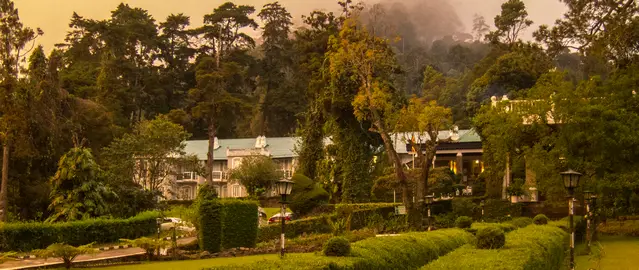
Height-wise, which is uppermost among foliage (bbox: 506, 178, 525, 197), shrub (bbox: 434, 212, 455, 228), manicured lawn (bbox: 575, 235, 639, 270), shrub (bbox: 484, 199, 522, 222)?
foliage (bbox: 506, 178, 525, 197)

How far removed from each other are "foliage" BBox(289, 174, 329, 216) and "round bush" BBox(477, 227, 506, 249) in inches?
966

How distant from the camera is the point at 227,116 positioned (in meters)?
62.8

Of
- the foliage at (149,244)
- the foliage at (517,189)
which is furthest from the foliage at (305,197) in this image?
the foliage at (149,244)

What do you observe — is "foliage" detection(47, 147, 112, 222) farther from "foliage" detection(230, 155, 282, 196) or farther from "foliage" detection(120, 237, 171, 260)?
"foliage" detection(230, 155, 282, 196)

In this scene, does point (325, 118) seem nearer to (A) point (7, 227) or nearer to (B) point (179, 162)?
(B) point (179, 162)

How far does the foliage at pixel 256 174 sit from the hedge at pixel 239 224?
92.1 ft

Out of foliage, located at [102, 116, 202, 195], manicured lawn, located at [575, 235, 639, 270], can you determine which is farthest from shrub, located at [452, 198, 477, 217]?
foliage, located at [102, 116, 202, 195]

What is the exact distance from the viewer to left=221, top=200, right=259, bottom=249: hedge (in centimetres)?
2705

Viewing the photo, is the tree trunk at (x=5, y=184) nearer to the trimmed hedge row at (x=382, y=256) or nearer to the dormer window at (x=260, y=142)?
the trimmed hedge row at (x=382, y=256)

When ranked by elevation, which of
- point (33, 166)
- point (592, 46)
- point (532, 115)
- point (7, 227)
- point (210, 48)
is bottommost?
point (7, 227)

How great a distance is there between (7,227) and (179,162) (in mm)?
23777

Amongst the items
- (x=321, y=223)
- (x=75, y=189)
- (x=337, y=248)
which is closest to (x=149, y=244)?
(x=75, y=189)

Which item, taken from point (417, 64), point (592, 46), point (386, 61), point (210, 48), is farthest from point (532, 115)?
point (417, 64)

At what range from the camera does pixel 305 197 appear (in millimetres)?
40375
